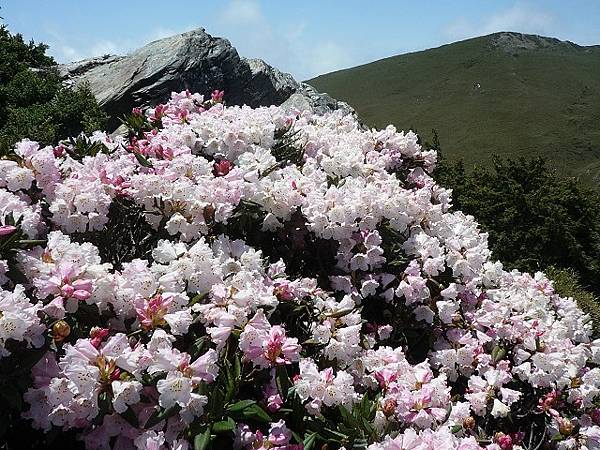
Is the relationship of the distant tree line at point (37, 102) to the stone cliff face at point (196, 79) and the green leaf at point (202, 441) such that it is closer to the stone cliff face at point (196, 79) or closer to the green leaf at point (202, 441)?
the stone cliff face at point (196, 79)

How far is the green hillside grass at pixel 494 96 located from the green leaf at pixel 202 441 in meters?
56.1

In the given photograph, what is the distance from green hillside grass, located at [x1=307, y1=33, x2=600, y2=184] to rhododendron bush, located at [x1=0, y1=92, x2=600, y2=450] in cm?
5426

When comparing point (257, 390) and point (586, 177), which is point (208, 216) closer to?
point (257, 390)

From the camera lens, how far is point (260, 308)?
2373 mm

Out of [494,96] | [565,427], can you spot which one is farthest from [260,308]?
[494,96]

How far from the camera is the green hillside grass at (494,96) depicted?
226 ft

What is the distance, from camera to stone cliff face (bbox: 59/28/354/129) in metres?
9.52

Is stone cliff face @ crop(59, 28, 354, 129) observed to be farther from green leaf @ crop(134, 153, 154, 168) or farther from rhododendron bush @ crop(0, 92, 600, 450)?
green leaf @ crop(134, 153, 154, 168)

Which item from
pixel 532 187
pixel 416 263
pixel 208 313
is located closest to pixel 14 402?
pixel 208 313

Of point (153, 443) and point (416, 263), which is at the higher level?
point (416, 263)

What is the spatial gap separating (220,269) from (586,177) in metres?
60.1

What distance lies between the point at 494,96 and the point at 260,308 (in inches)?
3486

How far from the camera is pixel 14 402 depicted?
1.87 m

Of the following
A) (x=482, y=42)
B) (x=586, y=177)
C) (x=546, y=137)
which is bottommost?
(x=586, y=177)
